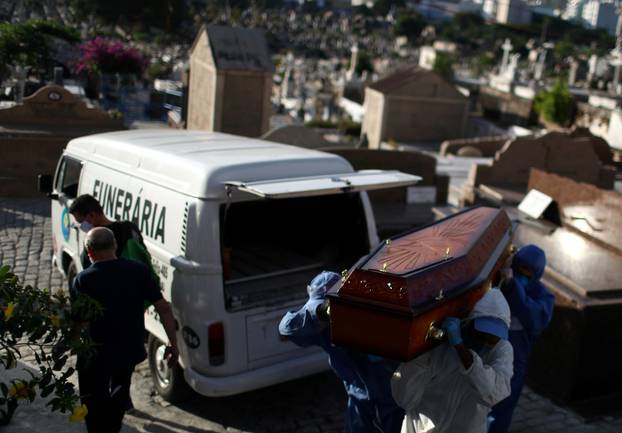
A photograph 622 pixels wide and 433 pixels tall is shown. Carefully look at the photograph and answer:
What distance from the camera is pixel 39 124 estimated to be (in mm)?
12898

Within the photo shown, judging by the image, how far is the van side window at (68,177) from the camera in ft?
22.1

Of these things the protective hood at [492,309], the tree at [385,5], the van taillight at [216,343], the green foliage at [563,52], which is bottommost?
the van taillight at [216,343]

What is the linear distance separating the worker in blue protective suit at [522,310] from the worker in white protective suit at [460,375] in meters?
1.29

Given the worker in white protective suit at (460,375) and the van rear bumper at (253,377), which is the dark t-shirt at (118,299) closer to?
the van rear bumper at (253,377)

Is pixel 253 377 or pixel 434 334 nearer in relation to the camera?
pixel 434 334

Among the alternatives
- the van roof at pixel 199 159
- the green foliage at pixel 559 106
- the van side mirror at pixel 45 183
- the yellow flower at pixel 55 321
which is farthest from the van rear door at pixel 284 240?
the green foliage at pixel 559 106

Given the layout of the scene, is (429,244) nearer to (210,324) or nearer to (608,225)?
(210,324)

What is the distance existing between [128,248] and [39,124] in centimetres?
915

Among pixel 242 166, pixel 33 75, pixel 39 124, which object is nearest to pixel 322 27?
pixel 33 75

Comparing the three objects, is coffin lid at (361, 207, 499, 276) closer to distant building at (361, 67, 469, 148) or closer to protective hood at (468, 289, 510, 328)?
protective hood at (468, 289, 510, 328)

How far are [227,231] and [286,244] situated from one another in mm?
603

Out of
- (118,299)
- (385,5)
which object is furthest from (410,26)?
(118,299)

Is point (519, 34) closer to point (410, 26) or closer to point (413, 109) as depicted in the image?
point (410, 26)

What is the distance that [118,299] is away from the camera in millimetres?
4262
